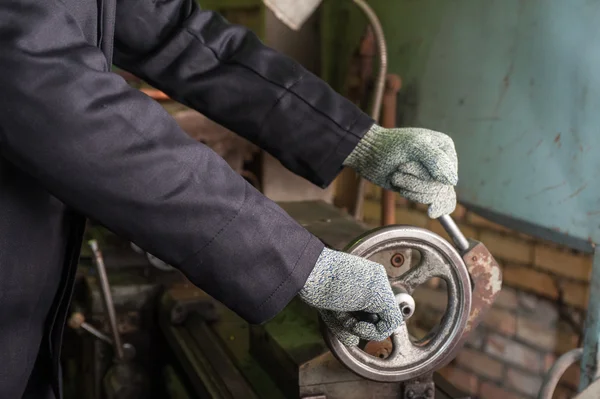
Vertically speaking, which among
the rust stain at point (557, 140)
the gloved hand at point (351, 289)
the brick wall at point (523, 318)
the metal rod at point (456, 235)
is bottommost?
the brick wall at point (523, 318)

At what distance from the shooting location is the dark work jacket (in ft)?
2.44

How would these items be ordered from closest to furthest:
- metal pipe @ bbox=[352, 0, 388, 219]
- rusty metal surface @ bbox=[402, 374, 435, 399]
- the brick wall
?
rusty metal surface @ bbox=[402, 374, 435, 399]
the brick wall
metal pipe @ bbox=[352, 0, 388, 219]

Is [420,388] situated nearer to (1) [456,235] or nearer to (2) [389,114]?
(1) [456,235]

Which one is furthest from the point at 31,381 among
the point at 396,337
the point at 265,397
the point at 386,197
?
the point at 386,197

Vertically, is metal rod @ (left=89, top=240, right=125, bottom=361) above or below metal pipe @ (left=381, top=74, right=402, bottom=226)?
below

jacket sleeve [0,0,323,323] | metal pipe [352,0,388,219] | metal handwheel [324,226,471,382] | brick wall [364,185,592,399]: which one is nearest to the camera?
jacket sleeve [0,0,323,323]

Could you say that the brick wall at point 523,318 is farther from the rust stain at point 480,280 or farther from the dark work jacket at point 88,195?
the dark work jacket at point 88,195

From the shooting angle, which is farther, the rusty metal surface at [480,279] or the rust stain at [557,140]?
the rust stain at [557,140]

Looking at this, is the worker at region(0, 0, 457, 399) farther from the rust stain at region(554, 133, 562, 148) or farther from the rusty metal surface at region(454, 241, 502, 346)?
the rust stain at region(554, 133, 562, 148)

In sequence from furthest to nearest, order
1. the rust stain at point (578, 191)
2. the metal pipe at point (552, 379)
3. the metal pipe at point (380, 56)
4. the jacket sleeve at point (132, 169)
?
the metal pipe at point (380, 56) < the rust stain at point (578, 191) < the metal pipe at point (552, 379) < the jacket sleeve at point (132, 169)

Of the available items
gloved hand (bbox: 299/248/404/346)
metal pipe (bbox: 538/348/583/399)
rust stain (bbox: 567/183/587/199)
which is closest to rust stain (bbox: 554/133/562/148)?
rust stain (bbox: 567/183/587/199)

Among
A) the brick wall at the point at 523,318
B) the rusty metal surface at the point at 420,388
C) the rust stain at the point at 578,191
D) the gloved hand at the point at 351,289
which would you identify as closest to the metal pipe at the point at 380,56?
the brick wall at the point at 523,318

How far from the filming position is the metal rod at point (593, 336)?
144cm

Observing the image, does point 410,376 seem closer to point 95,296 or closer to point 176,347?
point 176,347
